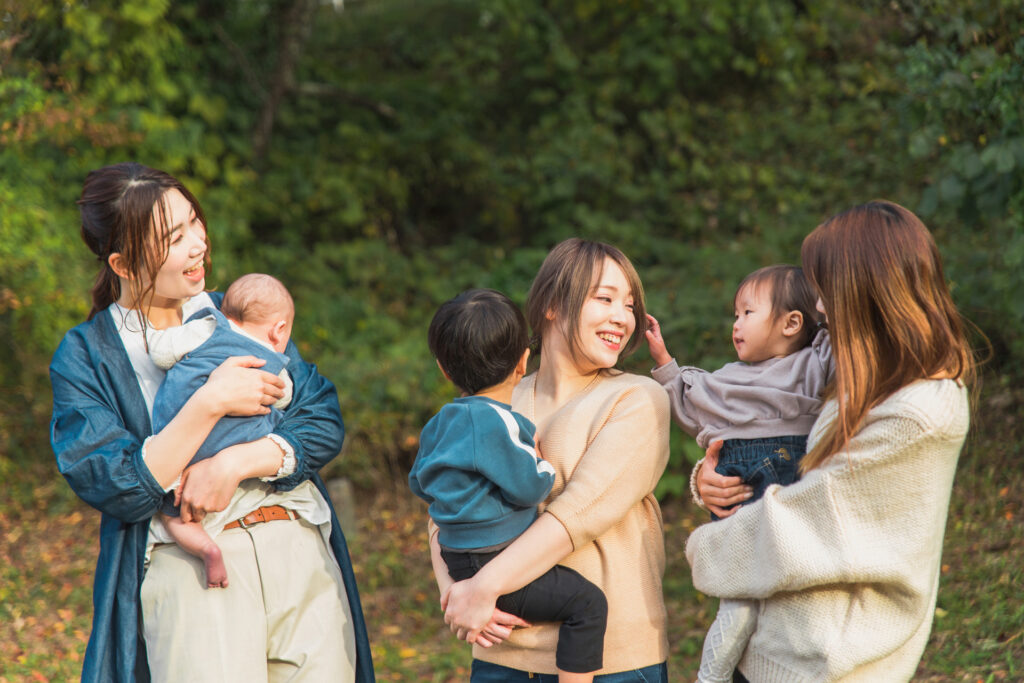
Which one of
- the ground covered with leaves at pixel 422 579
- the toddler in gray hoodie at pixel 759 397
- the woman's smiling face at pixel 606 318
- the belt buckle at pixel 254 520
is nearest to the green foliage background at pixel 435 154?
the ground covered with leaves at pixel 422 579

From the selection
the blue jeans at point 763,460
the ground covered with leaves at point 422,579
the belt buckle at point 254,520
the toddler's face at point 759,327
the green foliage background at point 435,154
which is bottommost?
the ground covered with leaves at point 422,579

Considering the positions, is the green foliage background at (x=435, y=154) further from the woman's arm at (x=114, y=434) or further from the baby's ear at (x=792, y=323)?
the woman's arm at (x=114, y=434)

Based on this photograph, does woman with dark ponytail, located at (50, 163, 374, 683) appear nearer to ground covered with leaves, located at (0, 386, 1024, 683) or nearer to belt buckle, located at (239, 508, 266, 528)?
belt buckle, located at (239, 508, 266, 528)

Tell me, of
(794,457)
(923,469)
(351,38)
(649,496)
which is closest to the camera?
(923,469)

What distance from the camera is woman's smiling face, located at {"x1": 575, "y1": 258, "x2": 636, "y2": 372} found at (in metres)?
2.16

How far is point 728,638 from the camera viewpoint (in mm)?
1963

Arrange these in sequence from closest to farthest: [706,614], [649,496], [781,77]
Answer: [649,496]
[706,614]
[781,77]

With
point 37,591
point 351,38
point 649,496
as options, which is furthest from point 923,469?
point 351,38

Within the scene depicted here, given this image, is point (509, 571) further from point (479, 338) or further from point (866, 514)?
point (866, 514)

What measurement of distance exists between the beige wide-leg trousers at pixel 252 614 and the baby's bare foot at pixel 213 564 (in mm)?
47

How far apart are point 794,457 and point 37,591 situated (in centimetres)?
476

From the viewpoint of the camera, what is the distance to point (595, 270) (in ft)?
7.15

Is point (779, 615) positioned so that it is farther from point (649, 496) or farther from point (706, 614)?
point (706, 614)

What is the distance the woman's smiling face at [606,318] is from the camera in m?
2.16
